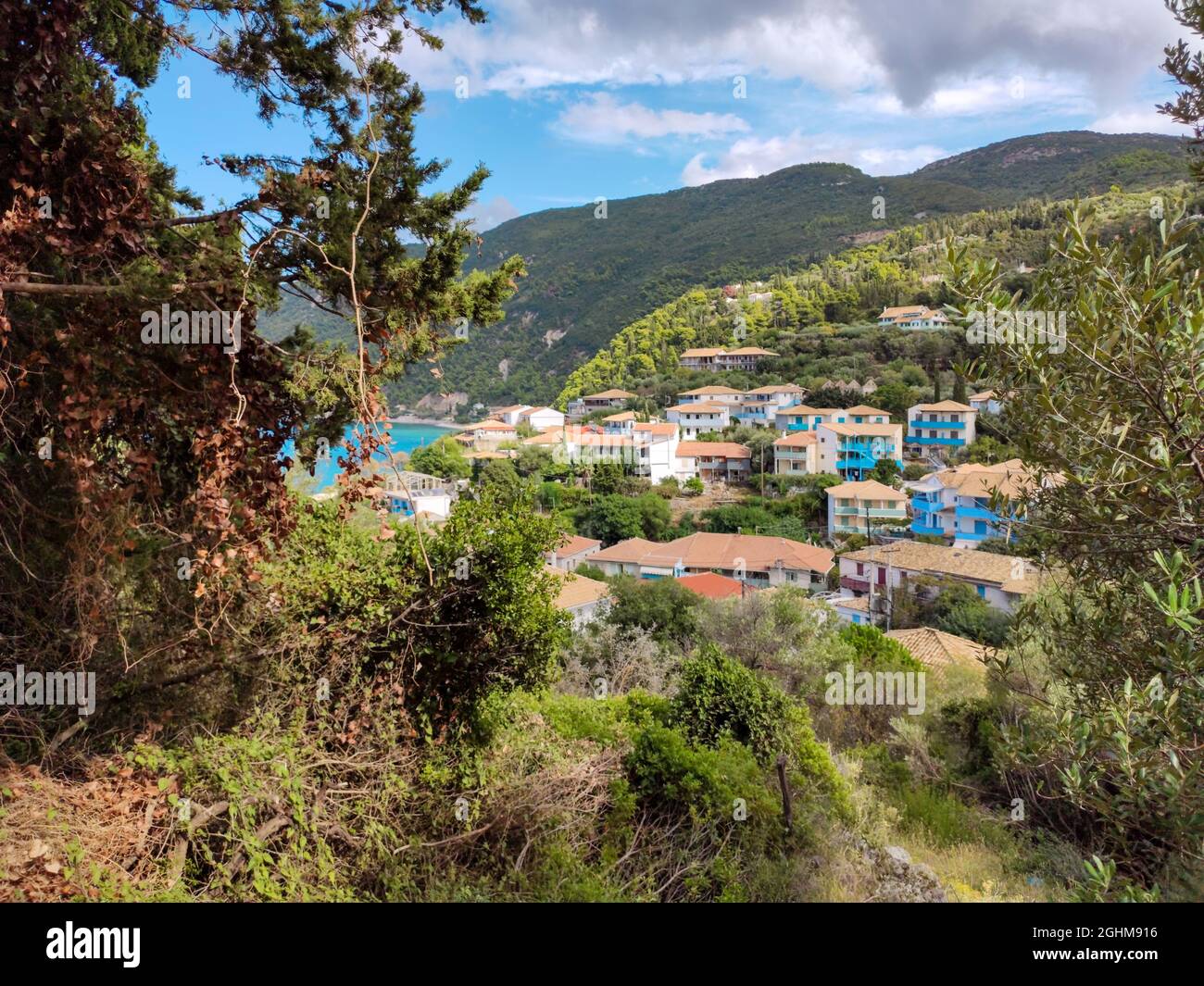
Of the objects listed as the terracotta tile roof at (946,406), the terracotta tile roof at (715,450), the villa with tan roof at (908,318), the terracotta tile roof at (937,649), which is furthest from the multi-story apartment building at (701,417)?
the terracotta tile roof at (937,649)

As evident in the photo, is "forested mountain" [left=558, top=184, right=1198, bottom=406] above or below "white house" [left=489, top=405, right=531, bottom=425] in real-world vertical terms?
above

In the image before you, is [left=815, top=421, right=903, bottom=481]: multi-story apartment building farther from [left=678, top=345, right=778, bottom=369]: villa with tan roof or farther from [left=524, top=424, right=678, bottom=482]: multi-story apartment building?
[left=678, top=345, right=778, bottom=369]: villa with tan roof

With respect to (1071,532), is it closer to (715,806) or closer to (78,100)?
(715,806)

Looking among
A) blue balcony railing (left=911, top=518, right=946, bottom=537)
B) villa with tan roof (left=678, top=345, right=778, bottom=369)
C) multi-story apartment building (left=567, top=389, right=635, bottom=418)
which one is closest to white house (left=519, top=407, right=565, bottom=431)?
multi-story apartment building (left=567, top=389, right=635, bottom=418)

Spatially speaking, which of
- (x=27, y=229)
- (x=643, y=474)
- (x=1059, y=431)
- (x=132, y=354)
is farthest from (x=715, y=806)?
(x=643, y=474)

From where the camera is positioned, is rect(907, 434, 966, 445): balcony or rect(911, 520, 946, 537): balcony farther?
rect(907, 434, 966, 445): balcony
